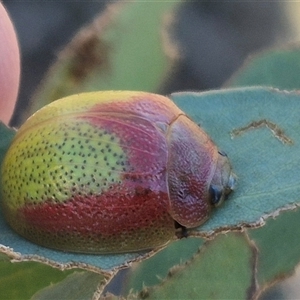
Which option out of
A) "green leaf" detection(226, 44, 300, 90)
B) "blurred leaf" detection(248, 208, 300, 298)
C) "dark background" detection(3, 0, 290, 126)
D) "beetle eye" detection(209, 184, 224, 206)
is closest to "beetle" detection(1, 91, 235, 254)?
"beetle eye" detection(209, 184, 224, 206)

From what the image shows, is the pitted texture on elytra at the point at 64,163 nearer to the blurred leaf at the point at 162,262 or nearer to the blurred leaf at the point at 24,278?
the blurred leaf at the point at 24,278

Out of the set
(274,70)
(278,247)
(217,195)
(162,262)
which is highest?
(274,70)

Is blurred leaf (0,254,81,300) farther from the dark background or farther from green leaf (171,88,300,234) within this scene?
the dark background

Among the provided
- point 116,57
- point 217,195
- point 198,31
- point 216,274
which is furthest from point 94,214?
point 198,31

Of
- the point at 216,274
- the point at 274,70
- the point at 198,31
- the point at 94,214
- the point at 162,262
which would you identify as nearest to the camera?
the point at 94,214

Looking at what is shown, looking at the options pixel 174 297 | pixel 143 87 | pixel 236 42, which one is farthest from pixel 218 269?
pixel 236 42

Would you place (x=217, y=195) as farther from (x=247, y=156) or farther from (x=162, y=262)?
(x=162, y=262)

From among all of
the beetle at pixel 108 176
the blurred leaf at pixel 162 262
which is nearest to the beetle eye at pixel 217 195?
the beetle at pixel 108 176

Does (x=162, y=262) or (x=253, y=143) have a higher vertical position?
(x=253, y=143)
